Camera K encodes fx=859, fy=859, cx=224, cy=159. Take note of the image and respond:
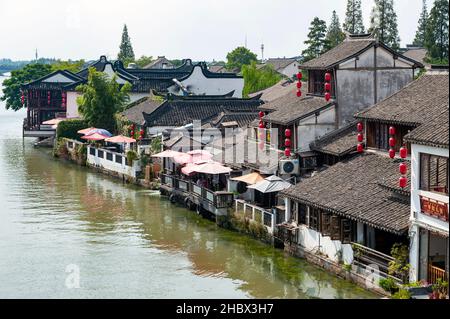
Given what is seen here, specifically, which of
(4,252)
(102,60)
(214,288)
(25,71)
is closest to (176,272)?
(214,288)

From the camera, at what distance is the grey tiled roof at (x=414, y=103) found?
27500 mm

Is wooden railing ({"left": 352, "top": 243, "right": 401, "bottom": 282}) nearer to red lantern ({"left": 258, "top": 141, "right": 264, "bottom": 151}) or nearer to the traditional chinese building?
the traditional chinese building

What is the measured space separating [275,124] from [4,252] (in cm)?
1278

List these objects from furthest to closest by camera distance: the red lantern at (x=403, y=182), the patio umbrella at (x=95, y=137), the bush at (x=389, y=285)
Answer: the patio umbrella at (x=95, y=137) → the red lantern at (x=403, y=182) → the bush at (x=389, y=285)

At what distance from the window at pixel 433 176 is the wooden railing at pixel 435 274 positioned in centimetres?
206

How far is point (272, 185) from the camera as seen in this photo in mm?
32938

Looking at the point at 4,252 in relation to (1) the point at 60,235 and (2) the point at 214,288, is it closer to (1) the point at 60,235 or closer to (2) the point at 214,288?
(1) the point at 60,235

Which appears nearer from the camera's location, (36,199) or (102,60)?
A: (36,199)

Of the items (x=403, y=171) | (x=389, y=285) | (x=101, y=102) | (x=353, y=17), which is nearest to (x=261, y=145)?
(x=403, y=171)

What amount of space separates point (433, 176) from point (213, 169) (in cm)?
1521

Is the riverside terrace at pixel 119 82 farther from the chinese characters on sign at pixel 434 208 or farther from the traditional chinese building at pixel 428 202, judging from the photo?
the chinese characters on sign at pixel 434 208

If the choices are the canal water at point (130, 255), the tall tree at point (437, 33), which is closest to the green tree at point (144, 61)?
the tall tree at point (437, 33)

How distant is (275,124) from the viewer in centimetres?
3731

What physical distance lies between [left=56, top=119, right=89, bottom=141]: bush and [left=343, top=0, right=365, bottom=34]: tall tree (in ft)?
126
